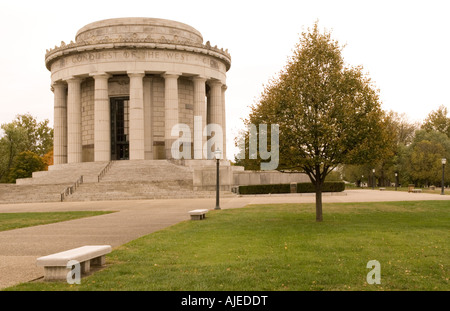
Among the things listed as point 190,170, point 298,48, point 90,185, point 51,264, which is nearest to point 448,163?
point 190,170

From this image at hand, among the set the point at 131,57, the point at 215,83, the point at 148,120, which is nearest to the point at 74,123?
the point at 148,120

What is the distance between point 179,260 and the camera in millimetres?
10305

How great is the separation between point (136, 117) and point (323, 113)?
4206 centimetres

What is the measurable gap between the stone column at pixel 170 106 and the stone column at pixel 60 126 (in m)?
15.7

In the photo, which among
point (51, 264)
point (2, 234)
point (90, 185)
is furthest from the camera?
point (90, 185)

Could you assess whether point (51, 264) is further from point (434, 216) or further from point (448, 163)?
point (448, 163)

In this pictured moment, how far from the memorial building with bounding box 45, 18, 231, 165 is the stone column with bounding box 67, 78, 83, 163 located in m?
0.12

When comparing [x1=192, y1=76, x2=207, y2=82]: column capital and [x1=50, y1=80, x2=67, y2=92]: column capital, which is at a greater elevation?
[x1=192, y1=76, x2=207, y2=82]: column capital

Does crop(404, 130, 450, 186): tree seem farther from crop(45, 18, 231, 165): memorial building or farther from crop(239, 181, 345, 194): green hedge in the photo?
crop(239, 181, 345, 194): green hedge

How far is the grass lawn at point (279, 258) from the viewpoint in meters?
8.09

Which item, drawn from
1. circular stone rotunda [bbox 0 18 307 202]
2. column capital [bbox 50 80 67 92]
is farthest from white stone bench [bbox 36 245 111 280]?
column capital [bbox 50 80 67 92]

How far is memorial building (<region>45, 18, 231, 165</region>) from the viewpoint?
56781mm

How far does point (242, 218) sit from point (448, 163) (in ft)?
215

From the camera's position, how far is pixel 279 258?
10211 mm
